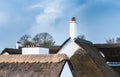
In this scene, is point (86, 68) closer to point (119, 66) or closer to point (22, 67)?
point (119, 66)

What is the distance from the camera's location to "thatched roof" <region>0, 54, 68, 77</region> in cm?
1304

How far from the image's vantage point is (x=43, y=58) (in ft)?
45.6

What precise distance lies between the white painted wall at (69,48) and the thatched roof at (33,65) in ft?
17.8

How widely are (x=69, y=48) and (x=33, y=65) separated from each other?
246 inches

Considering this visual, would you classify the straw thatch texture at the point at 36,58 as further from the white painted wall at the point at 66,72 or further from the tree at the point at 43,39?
the tree at the point at 43,39

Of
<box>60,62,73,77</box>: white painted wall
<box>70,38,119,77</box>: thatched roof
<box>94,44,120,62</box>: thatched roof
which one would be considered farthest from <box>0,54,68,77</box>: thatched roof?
<box>94,44,120,62</box>: thatched roof

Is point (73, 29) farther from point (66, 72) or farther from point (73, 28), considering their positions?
point (66, 72)

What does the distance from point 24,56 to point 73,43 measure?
226 inches

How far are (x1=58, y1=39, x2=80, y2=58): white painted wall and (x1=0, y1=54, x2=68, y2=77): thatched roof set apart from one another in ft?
17.8

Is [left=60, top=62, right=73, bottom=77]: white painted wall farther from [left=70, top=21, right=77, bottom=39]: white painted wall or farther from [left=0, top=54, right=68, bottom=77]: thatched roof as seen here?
[left=70, top=21, right=77, bottom=39]: white painted wall

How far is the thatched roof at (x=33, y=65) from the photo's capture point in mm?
13041

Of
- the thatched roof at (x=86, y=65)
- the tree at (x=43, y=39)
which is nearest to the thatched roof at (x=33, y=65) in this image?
the thatched roof at (x=86, y=65)

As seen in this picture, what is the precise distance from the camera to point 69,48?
19.6 meters

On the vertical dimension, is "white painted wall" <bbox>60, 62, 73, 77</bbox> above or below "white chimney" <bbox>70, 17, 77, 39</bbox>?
below
